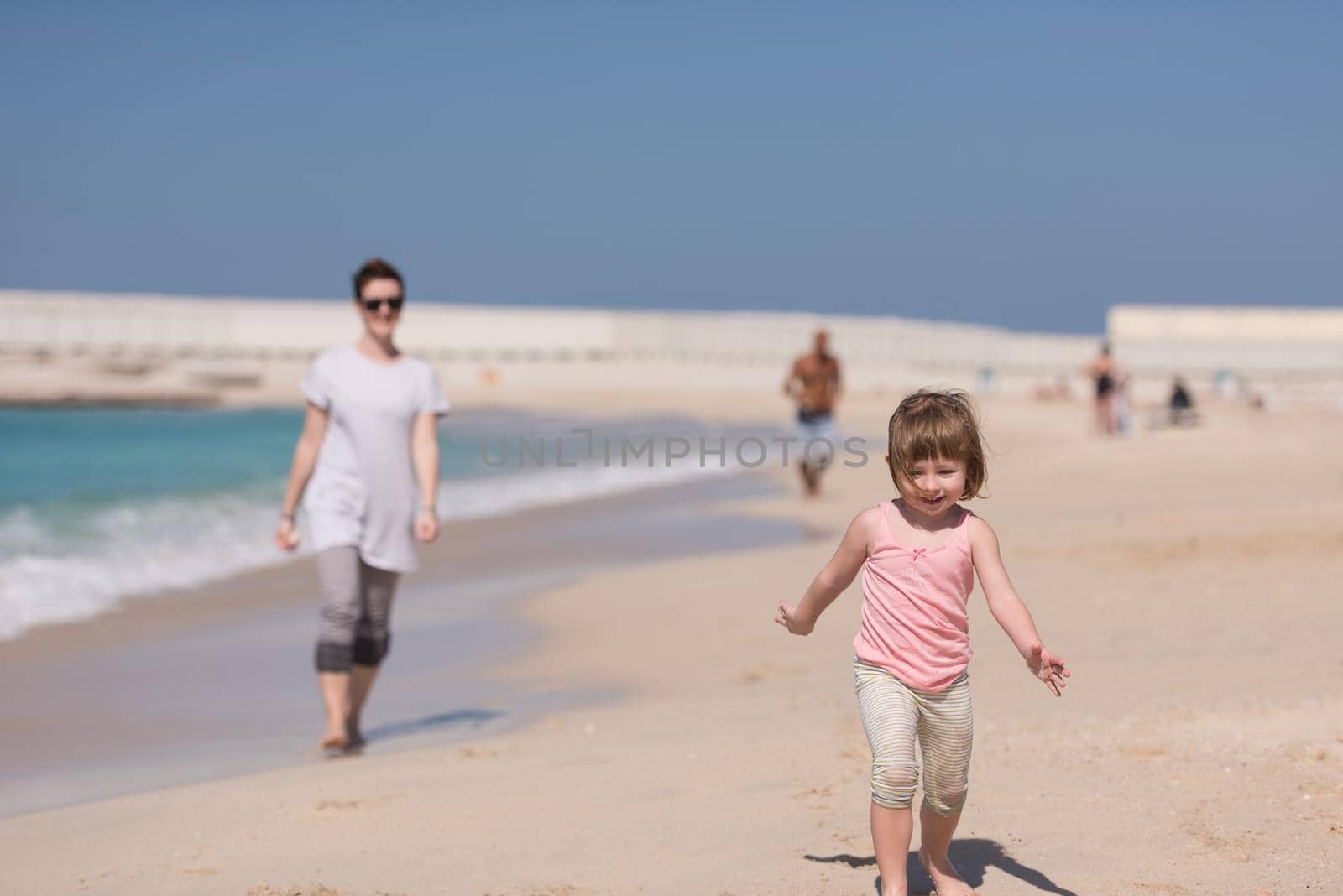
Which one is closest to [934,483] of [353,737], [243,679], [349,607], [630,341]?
[349,607]

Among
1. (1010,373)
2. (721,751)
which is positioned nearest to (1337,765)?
(721,751)

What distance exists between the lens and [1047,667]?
312cm

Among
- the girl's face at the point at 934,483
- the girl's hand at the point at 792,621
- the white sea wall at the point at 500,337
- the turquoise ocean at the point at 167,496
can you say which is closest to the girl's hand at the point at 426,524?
the girl's hand at the point at 792,621

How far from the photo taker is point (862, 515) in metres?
3.46

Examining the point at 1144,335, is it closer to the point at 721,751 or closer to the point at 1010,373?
the point at 1010,373

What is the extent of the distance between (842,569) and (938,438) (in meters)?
0.41

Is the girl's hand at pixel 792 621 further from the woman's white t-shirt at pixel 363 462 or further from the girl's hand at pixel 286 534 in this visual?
the girl's hand at pixel 286 534

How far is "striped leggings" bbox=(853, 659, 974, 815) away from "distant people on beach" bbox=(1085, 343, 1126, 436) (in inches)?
869

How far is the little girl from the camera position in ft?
10.8

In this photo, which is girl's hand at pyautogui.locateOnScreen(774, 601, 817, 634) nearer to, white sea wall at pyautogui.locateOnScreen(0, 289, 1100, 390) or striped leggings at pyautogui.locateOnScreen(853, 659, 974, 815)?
striped leggings at pyautogui.locateOnScreen(853, 659, 974, 815)

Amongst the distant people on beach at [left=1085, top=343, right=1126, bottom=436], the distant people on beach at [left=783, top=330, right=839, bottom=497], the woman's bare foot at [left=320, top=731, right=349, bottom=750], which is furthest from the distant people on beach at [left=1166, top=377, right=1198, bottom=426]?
the woman's bare foot at [left=320, top=731, right=349, bottom=750]

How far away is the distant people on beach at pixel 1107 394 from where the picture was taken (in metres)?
24.7

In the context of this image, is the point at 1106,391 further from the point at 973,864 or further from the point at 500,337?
the point at 500,337

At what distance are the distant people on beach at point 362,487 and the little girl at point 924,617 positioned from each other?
252 cm
